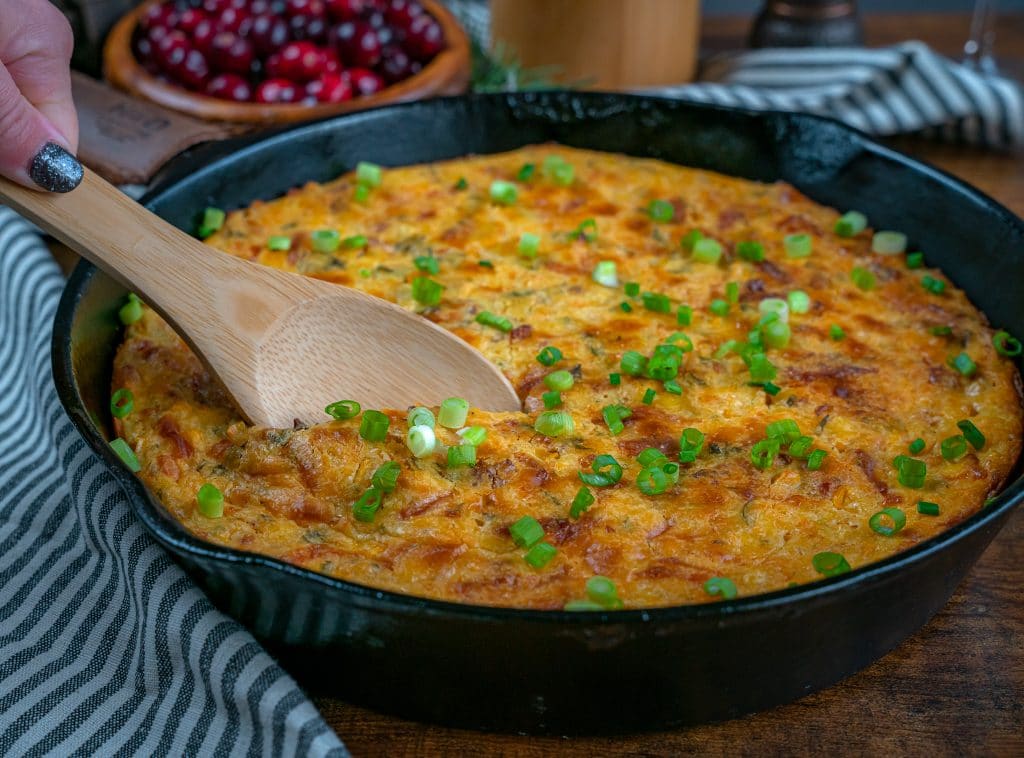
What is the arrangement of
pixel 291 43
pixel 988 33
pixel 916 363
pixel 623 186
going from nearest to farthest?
pixel 916 363 → pixel 623 186 → pixel 291 43 → pixel 988 33

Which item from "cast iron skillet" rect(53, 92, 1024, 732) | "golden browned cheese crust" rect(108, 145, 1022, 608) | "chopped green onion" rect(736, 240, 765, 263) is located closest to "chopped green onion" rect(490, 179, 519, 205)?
"golden browned cheese crust" rect(108, 145, 1022, 608)

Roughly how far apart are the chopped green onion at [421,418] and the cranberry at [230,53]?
87.5 inches

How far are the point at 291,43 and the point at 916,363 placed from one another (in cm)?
273

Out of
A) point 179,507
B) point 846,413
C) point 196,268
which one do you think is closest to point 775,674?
point 846,413

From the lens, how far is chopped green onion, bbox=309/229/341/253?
10.9ft

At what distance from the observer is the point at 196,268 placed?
106 inches

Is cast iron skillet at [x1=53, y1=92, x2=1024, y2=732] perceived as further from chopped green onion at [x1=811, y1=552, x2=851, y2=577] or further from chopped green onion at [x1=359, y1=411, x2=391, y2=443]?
chopped green onion at [x1=359, y1=411, x2=391, y2=443]

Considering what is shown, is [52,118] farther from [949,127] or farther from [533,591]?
[949,127]

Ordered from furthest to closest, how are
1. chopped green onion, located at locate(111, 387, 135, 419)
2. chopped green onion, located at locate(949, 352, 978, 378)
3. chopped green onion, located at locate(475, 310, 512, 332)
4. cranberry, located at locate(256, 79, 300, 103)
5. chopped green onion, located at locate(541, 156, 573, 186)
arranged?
1. cranberry, located at locate(256, 79, 300, 103)
2. chopped green onion, located at locate(541, 156, 573, 186)
3. chopped green onion, located at locate(475, 310, 512, 332)
4. chopped green onion, located at locate(949, 352, 978, 378)
5. chopped green onion, located at locate(111, 387, 135, 419)

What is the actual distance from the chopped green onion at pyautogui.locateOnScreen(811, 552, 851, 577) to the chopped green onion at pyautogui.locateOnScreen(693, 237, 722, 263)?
126 cm

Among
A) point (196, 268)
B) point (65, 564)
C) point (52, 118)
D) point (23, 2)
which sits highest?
point (23, 2)

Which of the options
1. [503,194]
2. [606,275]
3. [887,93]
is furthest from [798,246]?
[887,93]

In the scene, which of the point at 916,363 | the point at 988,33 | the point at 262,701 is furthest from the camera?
the point at 988,33

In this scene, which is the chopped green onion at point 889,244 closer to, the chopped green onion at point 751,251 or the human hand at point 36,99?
the chopped green onion at point 751,251
